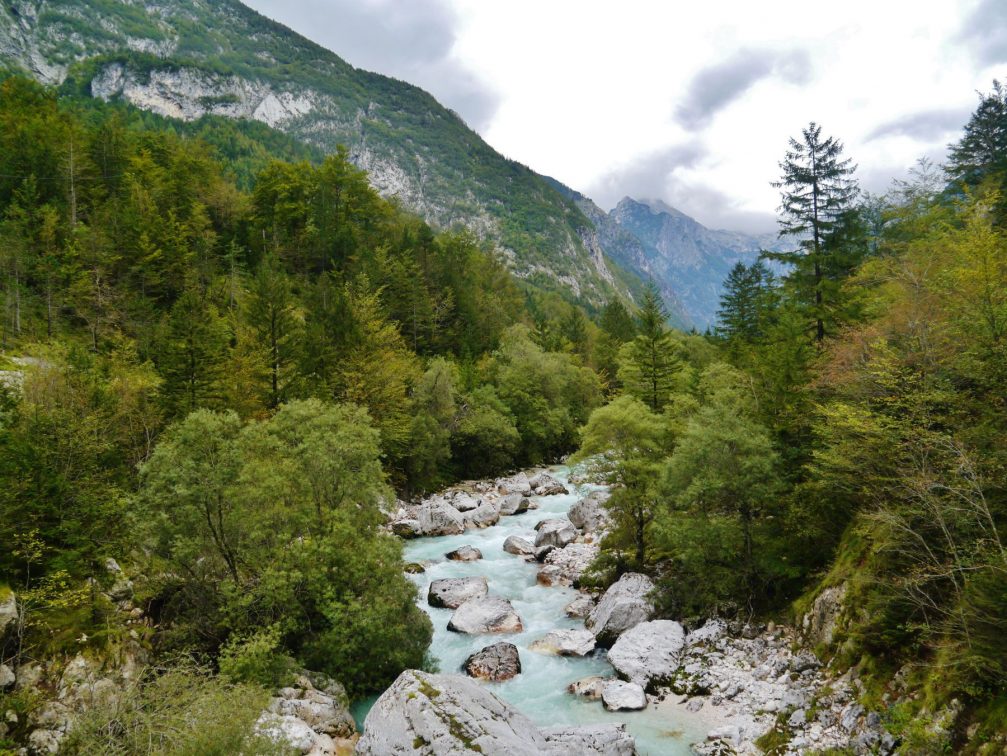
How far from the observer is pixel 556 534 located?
30266mm

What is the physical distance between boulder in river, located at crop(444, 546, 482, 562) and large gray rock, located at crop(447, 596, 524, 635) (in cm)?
632

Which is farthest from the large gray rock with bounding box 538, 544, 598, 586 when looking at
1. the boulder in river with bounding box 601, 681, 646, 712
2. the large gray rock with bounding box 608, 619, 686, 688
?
the boulder in river with bounding box 601, 681, 646, 712

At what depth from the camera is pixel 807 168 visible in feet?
85.0

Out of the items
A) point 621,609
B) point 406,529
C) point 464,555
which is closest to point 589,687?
point 621,609

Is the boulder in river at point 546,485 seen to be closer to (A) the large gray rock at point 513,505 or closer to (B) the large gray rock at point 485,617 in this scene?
(A) the large gray rock at point 513,505

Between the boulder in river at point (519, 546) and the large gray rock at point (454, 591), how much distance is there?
201 inches

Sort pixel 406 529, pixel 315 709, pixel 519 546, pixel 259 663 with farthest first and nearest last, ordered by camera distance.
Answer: pixel 406 529, pixel 519 546, pixel 259 663, pixel 315 709

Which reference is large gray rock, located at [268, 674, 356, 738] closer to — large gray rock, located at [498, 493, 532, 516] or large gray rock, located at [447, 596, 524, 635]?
large gray rock, located at [447, 596, 524, 635]

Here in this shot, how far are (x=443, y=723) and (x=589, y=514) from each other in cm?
2141

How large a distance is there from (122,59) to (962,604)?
225476 mm

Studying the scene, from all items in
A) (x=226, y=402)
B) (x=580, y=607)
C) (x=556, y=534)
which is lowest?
(x=580, y=607)

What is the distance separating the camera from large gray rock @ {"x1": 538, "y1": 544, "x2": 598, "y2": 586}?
84.0ft

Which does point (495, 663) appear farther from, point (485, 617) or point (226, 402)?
point (226, 402)

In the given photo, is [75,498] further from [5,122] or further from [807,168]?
[5,122]
